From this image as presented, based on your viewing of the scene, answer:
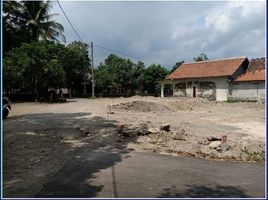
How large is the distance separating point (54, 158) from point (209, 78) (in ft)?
108

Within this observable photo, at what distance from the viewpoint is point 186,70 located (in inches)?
1715

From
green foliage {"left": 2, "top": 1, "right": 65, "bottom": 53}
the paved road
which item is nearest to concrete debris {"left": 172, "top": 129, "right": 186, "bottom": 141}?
the paved road

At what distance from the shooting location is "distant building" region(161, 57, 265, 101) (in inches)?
1412

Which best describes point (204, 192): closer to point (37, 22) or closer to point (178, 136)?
point (178, 136)

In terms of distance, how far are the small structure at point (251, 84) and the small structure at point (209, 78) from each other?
0.76m

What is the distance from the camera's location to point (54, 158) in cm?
848

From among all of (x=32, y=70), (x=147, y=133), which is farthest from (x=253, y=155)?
(x=32, y=70)

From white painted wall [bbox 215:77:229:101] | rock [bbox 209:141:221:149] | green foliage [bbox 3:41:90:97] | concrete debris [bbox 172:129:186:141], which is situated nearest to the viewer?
rock [bbox 209:141:221:149]

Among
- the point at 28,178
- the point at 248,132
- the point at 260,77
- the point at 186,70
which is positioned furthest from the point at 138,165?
A: the point at 186,70

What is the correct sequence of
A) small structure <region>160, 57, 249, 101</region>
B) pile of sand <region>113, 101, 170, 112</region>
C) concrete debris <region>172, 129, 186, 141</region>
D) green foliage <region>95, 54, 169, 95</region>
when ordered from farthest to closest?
1. green foliage <region>95, 54, 169, 95</region>
2. small structure <region>160, 57, 249, 101</region>
3. pile of sand <region>113, 101, 170, 112</region>
4. concrete debris <region>172, 129, 186, 141</region>

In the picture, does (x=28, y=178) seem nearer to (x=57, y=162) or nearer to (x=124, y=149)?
(x=57, y=162)

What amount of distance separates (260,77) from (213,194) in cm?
3121

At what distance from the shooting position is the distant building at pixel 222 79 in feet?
118

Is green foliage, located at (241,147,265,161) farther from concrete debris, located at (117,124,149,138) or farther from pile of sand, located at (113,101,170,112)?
pile of sand, located at (113,101,170,112)
